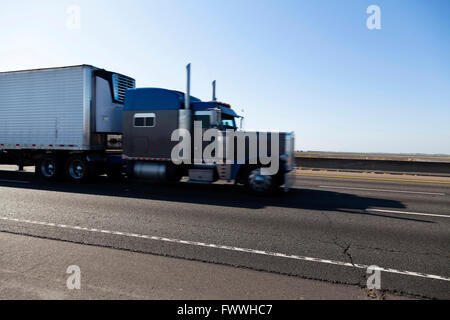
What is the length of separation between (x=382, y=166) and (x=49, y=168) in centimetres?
1979

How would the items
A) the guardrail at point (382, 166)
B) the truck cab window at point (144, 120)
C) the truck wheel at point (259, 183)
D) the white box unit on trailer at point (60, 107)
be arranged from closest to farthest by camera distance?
the truck wheel at point (259, 183) → the truck cab window at point (144, 120) → the white box unit on trailer at point (60, 107) → the guardrail at point (382, 166)

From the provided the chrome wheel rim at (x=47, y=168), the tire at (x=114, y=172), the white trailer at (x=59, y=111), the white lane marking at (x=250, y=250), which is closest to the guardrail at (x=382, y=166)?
the tire at (x=114, y=172)

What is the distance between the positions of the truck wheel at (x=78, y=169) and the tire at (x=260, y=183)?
684cm

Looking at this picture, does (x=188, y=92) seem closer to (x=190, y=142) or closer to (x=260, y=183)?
(x=190, y=142)

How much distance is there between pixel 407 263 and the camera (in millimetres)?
4328

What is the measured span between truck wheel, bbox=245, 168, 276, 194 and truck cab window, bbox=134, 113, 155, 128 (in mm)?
4370

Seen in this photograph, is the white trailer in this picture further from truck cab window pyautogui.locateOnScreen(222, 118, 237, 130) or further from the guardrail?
the guardrail

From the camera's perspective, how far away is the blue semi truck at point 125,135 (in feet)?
32.2

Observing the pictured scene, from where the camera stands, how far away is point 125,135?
11336mm

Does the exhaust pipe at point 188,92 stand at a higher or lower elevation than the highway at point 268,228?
higher

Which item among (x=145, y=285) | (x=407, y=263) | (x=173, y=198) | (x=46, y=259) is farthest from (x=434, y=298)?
(x=173, y=198)

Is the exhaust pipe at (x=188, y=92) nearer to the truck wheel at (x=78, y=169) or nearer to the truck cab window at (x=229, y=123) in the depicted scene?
the truck cab window at (x=229, y=123)
